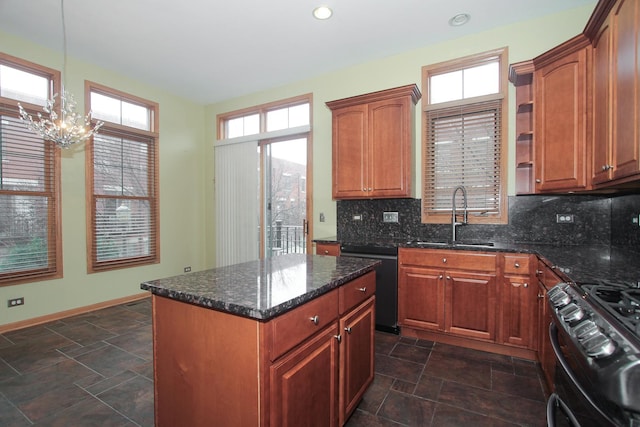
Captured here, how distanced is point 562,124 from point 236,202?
4.16 m

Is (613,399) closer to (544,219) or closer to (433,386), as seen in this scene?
(433,386)

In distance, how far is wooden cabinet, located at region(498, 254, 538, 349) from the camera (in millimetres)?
2449

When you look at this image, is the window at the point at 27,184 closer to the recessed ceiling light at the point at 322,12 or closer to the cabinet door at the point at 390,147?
the recessed ceiling light at the point at 322,12

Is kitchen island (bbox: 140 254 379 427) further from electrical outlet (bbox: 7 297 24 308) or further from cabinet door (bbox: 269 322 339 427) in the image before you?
electrical outlet (bbox: 7 297 24 308)

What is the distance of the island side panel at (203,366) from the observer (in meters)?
1.10

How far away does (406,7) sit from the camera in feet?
9.09

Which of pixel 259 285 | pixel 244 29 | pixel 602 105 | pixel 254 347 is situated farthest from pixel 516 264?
pixel 244 29

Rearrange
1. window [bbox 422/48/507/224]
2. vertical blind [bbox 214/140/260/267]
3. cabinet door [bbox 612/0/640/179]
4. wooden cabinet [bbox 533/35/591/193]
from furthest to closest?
1. vertical blind [bbox 214/140/260/267]
2. window [bbox 422/48/507/224]
3. wooden cabinet [bbox 533/35/591/193]
4. cabinet door [bbox 612/0/640/179]

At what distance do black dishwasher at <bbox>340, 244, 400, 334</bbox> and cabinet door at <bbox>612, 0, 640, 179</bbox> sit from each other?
1726 mm

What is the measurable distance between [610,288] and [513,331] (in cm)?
147

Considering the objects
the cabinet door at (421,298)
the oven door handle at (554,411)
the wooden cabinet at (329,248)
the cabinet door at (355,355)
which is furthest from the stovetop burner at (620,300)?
the wooden cabinet at (329,248)

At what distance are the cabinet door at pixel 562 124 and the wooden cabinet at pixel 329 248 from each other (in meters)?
1.93

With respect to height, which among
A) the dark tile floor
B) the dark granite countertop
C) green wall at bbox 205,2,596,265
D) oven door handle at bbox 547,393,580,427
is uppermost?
green wall at bbox 205,2,596,265

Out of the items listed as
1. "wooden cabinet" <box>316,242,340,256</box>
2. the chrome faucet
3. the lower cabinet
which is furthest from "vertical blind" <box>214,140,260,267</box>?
the chrome faucet
